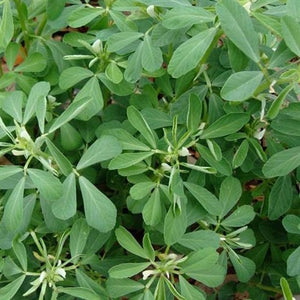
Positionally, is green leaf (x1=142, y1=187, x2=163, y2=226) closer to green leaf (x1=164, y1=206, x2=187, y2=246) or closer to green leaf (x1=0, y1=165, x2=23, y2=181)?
green leaf (x1=164, y1=206, x2=187, y2=246)

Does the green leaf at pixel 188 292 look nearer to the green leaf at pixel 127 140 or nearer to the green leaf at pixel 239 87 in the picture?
the green leaf at pixel 127 140

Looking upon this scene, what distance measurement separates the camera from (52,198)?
109 cm

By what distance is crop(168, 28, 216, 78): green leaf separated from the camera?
1.09 meters

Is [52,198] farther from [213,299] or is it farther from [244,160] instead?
[213,299]

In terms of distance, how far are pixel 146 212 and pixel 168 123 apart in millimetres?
239

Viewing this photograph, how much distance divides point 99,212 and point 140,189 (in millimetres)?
102

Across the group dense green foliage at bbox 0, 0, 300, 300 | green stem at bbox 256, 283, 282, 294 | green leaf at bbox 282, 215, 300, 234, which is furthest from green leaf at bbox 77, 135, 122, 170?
green stem at bbox 256, 283, 282, 294

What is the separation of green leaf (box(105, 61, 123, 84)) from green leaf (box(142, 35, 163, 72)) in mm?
81

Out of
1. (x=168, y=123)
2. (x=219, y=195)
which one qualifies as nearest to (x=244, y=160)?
(x=219, y=195)

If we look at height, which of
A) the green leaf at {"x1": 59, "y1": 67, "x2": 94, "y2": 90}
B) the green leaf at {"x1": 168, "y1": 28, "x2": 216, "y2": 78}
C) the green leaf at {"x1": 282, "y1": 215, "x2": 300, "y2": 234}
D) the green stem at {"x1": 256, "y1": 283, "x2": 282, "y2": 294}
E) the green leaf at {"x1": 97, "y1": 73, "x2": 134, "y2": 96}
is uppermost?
the green leaf at {"x1": 168, "y1": 28, "x2": 216, "y2": 78}

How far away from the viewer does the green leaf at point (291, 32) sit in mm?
1005

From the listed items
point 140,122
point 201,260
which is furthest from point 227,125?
point 201,260

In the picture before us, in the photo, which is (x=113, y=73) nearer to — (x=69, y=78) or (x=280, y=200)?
(x=69, y=78)

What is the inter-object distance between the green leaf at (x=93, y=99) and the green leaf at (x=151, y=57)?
6.2 inches
